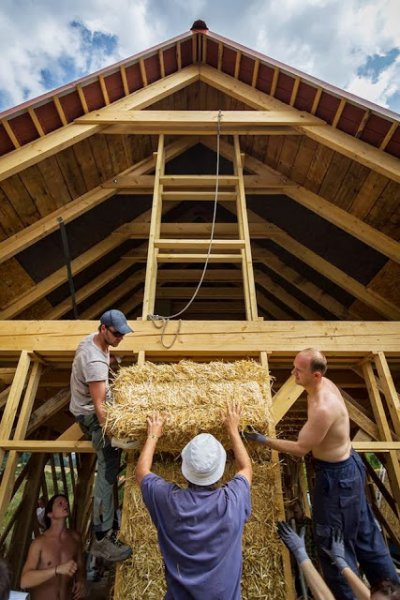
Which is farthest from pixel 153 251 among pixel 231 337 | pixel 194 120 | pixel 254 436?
pixel 254 436

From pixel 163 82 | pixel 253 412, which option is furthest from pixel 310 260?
pixel 253 412

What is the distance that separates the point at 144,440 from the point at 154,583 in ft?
3.22

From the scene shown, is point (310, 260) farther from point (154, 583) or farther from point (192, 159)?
point (154, 583)

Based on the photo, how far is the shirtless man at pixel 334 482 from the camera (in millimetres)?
2449

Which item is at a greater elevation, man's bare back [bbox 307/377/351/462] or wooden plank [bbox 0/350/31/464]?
wooden plank [bbox 0/350/31/464]

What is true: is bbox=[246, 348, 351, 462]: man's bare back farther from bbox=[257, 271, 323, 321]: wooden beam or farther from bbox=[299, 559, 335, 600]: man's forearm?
bbox=[257, 271, 323, 321]: wooden beam

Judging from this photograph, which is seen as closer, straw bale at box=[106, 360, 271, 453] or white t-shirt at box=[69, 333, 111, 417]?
straw bale at box=[106, 360, 271, 453]

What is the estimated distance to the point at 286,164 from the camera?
203 inches

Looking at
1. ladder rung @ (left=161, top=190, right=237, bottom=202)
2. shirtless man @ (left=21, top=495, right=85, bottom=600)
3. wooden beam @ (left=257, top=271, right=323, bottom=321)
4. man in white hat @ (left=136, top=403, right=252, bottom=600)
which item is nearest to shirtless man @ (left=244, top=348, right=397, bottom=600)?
man in white hat @ (left=136, top=403, right=252, bottom=600)

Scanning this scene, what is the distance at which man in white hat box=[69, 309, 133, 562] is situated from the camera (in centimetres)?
258

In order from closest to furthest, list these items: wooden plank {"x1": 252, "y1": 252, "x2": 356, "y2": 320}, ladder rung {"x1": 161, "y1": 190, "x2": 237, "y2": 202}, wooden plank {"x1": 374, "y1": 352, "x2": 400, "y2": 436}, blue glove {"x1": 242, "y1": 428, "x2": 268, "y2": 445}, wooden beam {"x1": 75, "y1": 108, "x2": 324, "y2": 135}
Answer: blue glove {"x1": 242, "y1": 428, "x2": 268, "y2": 445}, wooden plank {"x1": 374, "y1": 352, "x2": 400, "y2": 436}, wooden beam {"x1": 75, "y1": 108, "x2": 324, "y2": 135}, ladder rung {"x1": 161, "y1": 190, "x2": 237, "y2": 202}, wooden plank {"x1": 252, "y1": 252, "x2": 356, "y2": 320}

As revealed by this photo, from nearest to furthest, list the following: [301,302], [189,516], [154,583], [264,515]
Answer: [189,516] → [154,583] → [264,515] → [301,302]

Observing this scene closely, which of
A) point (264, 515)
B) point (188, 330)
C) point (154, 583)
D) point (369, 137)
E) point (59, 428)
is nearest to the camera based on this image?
point (154, 583)

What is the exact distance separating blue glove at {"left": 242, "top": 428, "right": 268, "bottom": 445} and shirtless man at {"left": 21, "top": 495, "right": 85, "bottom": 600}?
2.49 m
